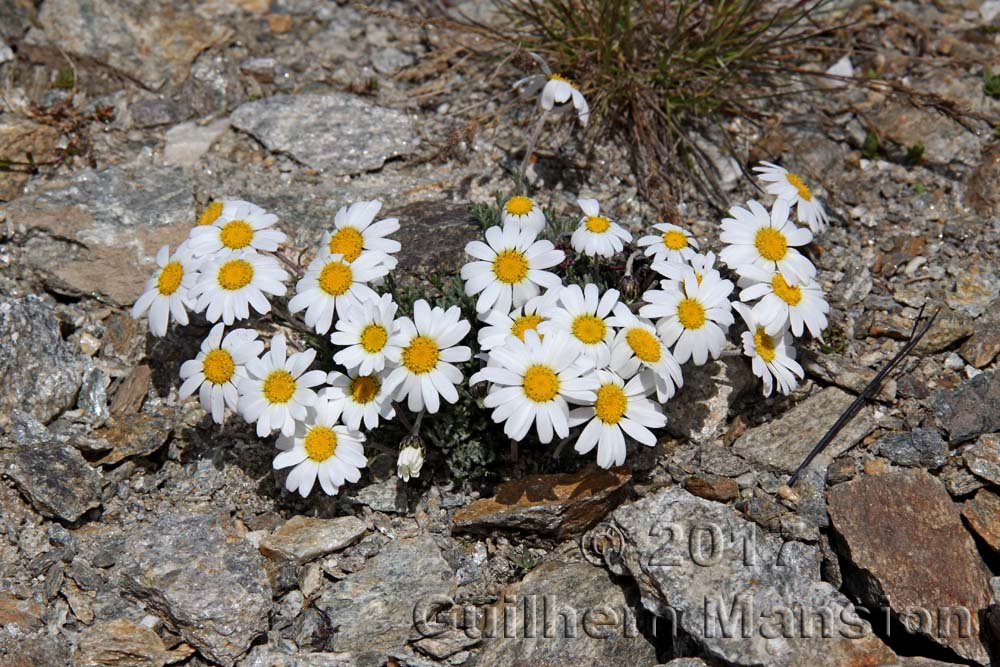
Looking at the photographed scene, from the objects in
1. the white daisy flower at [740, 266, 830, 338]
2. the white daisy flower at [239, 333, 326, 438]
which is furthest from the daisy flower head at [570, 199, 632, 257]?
the white daisy flower at [239, 333, 326, 438]

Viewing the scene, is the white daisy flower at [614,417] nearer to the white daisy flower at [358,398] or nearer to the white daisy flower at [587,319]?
the white daisy flower at [587,319]

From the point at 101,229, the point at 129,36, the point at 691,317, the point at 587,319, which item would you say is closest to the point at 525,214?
the point at 587,319

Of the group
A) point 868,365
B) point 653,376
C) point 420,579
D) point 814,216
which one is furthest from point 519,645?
point 814,216

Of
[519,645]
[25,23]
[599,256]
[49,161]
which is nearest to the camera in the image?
[519,645]

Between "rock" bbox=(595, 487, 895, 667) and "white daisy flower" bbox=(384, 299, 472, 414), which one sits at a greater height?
"white daisy flower" bbox=(384, 299, 472, 414)

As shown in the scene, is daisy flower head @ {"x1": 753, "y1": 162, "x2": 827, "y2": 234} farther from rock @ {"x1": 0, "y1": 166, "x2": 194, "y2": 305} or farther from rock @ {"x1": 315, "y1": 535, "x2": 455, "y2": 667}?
rock @ {"x1": 0, "y1": 166, "x2": 194, "y2": 305}

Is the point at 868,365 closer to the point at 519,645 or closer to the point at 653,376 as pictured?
the point at 653,376

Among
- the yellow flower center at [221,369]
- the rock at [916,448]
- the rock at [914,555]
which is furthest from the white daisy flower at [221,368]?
the rock at [916,448]
